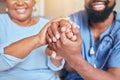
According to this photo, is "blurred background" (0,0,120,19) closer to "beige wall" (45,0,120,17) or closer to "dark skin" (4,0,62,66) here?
"beige wall" (45,0,120,17)

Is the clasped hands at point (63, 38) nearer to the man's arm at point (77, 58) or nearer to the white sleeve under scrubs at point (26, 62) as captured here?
the man's arm at point (77, 58)

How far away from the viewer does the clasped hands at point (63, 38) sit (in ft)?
3.53

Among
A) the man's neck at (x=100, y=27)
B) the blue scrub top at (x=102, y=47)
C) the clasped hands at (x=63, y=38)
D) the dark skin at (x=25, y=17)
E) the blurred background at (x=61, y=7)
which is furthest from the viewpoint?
the blurred background at (x=61, y=7)

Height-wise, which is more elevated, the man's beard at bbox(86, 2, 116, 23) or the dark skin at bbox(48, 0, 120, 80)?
the man's beard at bbox(86, 2, 116, 23)

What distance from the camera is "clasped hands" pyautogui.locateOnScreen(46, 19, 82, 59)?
108 cm

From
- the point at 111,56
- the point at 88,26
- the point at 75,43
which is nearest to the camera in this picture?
the point at 75,43

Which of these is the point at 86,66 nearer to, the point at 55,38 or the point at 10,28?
the point at 55,38

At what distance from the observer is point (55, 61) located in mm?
1358

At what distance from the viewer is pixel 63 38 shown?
1079mm

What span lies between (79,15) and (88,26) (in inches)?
4.6

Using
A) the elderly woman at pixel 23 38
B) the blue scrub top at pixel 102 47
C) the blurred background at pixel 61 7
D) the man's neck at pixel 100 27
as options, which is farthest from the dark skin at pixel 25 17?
the blurred background at pixel 61 7

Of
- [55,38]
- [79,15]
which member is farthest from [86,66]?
[79,15]

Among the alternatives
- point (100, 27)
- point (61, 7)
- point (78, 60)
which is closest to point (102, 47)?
point (100, 27)

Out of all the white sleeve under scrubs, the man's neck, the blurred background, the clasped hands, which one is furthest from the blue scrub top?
the blurred background
